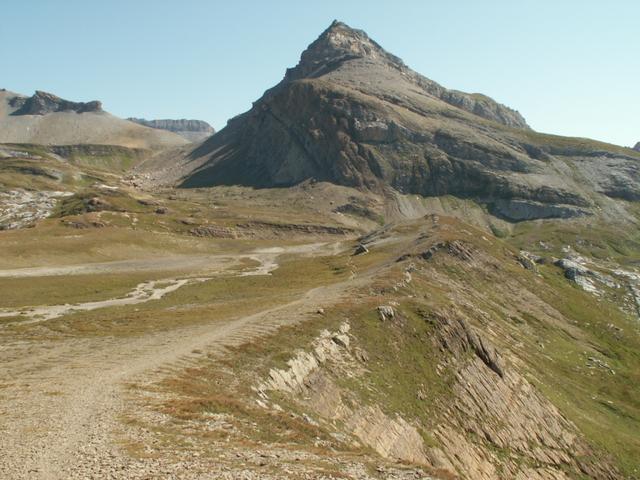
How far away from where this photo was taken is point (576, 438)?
5625cm

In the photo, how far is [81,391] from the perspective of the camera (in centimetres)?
3103

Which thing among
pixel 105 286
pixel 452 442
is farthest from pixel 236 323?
pixel 105 286

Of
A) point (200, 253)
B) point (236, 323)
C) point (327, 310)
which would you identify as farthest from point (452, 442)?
point (200, 253)

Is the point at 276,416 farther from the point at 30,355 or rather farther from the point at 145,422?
the point at 30,355

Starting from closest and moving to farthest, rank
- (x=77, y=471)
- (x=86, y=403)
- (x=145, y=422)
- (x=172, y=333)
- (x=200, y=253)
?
(x=77, y=471)
(x=145, y=422)
(x=86, y=403)
(x=172, y=333)
(x=200, y=253)

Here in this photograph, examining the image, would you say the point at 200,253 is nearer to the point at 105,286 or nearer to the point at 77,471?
the point at 105,286

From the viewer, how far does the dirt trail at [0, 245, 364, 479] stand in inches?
809

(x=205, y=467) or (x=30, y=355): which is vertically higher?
(x=205, y=467)

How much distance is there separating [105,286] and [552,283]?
338ft

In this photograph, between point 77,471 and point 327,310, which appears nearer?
point 77,471

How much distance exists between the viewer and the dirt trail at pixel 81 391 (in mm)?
Answer: 20547

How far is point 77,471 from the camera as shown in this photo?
19875mm

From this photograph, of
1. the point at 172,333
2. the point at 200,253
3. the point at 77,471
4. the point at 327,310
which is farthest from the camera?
the point at 200,253

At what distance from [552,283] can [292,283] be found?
65.2m
